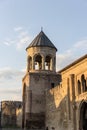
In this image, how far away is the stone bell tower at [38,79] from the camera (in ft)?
83.1

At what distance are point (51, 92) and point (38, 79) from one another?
2.05 metres

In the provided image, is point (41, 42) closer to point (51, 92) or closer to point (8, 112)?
point (51, 92)

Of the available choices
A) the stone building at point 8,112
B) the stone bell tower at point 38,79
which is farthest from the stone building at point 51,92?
the stone building at point 8,112

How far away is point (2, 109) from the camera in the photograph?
4441cm

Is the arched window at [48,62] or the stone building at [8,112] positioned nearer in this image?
the arched window at [48,62]

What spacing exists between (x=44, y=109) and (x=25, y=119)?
1699 mm

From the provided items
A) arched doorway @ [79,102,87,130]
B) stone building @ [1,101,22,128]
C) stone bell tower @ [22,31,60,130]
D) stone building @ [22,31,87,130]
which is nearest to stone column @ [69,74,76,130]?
stone building @ [22,31,87,130]

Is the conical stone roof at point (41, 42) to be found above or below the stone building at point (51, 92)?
above

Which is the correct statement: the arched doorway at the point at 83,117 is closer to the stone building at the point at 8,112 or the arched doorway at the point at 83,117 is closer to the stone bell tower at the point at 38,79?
the stone bell tower at the point at 38,79

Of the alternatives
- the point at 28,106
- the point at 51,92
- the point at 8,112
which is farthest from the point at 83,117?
the point at 8,112

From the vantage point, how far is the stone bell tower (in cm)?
2533

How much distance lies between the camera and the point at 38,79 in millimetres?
26156

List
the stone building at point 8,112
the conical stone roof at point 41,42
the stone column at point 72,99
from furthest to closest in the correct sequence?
the stone building at point 8,112
the conical stone roof at point 41,42
the stone column at point 72,99

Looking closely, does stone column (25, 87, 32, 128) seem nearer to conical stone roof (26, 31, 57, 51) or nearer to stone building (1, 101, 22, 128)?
conical stone roof (26, 31, 57, 51)
